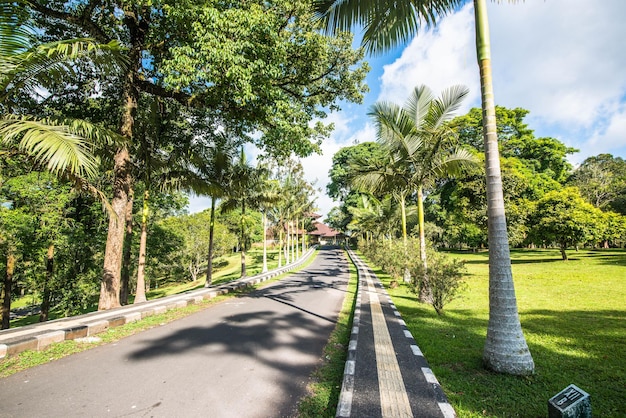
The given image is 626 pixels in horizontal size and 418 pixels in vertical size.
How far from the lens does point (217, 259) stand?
37375 millimetres

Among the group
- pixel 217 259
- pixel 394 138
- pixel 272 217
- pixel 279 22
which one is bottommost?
pixel 217 259

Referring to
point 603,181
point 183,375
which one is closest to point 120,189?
point 183,375

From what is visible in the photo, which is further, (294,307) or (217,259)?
(217,259)

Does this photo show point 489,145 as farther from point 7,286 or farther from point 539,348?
point 7,286

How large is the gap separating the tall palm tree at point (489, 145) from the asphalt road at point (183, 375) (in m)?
2.78

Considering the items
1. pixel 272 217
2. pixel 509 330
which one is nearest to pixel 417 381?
pixel 509 330

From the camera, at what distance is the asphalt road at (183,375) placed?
331 cm

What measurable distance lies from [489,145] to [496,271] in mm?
1904

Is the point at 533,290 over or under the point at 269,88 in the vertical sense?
under

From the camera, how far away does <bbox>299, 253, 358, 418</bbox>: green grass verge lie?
11.0ft

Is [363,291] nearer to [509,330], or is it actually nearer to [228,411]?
[509,330]

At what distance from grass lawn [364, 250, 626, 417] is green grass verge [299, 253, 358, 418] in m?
1.39

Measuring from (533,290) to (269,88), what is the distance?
39.1 feet

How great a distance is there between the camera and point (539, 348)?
16.7ft
